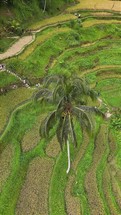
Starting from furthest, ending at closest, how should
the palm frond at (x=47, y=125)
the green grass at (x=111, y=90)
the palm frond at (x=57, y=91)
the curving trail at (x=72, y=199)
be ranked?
the green grass at (x=111, y=90) → the curving trail at (x=72, y=199) → the palm frond at (x=47, y=125) → the palm frond at (x=57, y=91)

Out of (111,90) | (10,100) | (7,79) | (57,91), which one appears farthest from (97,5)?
(57,91)

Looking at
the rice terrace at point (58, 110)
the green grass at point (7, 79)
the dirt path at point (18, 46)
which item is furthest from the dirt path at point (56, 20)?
the green grass at point (7, 79)

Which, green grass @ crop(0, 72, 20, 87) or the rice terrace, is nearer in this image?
the rice terrace

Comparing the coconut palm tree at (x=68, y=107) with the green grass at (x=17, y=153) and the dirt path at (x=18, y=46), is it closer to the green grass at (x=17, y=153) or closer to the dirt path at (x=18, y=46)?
the green grass at (x=17, y=153)

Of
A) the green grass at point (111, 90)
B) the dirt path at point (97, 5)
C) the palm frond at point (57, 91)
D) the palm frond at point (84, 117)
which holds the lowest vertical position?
the green grass at point (111, 90)

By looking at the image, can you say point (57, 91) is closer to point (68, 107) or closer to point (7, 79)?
point (68, 107)

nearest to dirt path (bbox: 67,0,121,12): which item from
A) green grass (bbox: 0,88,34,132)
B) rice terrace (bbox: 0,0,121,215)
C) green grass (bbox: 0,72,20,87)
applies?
rice terrace (bbox: 0,0,121,215)

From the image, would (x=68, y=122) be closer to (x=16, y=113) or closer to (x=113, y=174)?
(x=113, y=174)

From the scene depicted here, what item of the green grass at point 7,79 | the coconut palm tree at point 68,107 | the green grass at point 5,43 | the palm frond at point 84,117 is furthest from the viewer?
the green grass at point 5,43

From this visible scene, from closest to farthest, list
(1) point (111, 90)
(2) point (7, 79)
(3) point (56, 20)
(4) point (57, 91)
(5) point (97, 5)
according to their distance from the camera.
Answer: (4) point (57, 91), (2) point (7, 79), (1) point (111, 90), (3) point (56, 20), (5) point (97, 5)

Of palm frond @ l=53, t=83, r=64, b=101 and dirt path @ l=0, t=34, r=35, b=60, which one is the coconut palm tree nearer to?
palm frond @ l=53, t=83, r=64, b=101
